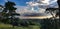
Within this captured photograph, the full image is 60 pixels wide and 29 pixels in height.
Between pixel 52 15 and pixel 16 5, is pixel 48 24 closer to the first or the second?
pixel 52 15

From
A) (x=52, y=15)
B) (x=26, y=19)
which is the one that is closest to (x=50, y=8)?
(x=52, y=15)

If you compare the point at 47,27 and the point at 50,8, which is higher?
the point at 50,8

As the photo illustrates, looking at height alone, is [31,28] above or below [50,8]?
below

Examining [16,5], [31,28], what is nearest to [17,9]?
[16,5]

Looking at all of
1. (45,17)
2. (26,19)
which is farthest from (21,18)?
(45,17)

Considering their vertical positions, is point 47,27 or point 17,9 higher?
point 17,9

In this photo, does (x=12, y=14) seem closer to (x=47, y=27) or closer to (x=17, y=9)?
(x=17, y=9)

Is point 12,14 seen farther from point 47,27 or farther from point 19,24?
point 47,27
